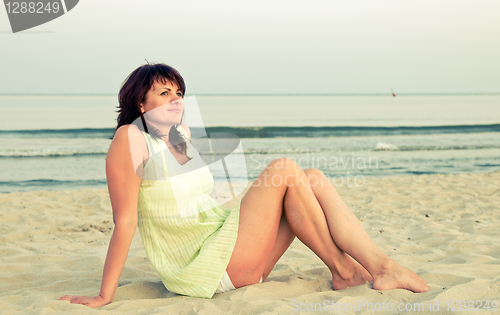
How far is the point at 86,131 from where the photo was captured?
14.4m

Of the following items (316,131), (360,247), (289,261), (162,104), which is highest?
(162,104)

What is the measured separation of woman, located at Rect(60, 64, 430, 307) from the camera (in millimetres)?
2266

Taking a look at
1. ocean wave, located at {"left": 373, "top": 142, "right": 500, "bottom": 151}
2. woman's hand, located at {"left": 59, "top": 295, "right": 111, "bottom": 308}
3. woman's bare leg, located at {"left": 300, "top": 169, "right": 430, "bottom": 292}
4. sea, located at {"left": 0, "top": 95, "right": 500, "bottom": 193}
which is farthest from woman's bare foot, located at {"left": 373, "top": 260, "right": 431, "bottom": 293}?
ocean wave, located at {"left": 373, "top": 142, "right": 500, "bottom": 151}

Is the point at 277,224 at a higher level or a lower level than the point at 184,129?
lower

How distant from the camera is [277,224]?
2373 millimetres

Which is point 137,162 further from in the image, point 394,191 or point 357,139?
point 357,139

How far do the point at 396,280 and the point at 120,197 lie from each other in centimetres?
160

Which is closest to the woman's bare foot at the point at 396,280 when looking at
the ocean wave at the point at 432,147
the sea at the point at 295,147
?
the sea at the point at 295,147

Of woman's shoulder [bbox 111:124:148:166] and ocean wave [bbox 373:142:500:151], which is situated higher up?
woman's shoulder [bbox 111:124:148:166]

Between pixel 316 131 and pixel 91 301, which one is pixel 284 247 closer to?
pixel 91 301

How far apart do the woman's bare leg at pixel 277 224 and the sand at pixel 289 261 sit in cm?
12

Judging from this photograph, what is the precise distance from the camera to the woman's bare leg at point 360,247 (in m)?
2.24

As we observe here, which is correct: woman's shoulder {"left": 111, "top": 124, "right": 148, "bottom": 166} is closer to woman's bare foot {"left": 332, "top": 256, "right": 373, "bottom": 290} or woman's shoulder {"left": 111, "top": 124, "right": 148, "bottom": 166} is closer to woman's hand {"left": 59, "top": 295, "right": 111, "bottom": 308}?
woman's hand {"left": 59, "top": 295, "right": 111, "bottom": 308}

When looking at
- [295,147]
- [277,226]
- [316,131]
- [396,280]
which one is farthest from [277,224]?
[316,131]
